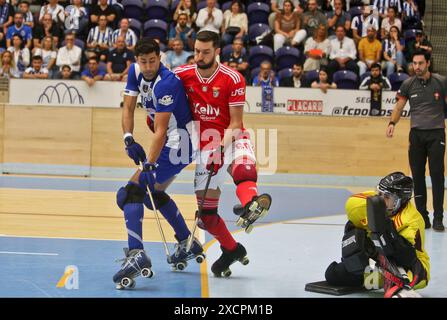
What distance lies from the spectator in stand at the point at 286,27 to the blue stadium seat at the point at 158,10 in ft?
9.06

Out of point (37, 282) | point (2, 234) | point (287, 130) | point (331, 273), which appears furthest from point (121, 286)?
point (287, 130)

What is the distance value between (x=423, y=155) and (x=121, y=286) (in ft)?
17.7

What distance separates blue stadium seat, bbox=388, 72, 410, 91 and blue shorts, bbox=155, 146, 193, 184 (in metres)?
11.0

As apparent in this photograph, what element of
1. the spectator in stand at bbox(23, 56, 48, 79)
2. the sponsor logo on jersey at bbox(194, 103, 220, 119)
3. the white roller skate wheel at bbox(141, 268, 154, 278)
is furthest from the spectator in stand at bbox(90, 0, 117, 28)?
the white roller skate wheel at bbox(141, 268, 154, 278)

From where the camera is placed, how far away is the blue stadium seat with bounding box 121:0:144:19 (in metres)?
19.8

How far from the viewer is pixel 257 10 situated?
19.5 metres

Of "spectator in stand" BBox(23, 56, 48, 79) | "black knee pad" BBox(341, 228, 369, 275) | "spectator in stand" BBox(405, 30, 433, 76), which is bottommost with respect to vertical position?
"black knee pad" BBox(341, 228, 369, 275)

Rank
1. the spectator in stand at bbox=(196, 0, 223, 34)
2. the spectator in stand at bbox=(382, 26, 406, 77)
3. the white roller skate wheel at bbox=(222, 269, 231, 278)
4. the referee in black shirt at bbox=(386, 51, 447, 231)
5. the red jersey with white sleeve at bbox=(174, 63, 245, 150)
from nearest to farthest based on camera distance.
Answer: the red jersey with white sleeve at bbox=(174, 63, 245, 150), the white roller skate wheel at bbox=(222, 269, 231, 278), the referee in black shirt at bbox=(386, 51, 447, 231), the spectator in stand at bbox=(382, 26, 406, 77), the spectator in stand at bbox=(196, 0, 223, 34)

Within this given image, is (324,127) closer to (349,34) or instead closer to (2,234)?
(349,34)

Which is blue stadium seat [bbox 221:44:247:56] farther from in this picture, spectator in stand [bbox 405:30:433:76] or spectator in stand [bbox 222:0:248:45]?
spectator in stand [bbox 405:30:433:76]

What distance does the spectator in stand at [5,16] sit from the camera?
19281 millimetres

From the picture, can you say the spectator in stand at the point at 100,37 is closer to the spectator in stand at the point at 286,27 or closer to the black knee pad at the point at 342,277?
the spectator in stand at the point at 286,27

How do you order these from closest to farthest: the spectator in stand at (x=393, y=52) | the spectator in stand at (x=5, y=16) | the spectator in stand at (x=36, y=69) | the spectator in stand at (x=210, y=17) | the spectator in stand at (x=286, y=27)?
the spectator in stand at (x=36, y=69), the spectator in stand at (x=393, y=52), the spectator in stand at (x=286, y=27), the spectator in stand at (x=210, y=17), the spectator in stand at (x=5, y=16)

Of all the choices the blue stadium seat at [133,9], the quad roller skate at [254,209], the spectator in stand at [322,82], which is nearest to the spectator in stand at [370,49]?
the spectator in stand at [322,82]
